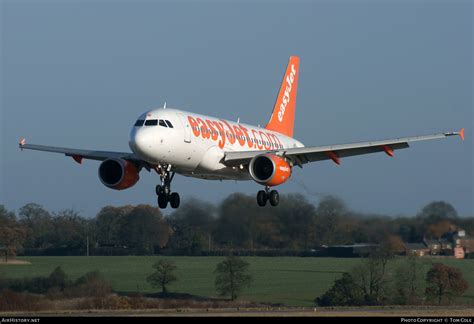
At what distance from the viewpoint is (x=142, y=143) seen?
49.6 meters

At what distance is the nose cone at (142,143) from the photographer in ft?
163

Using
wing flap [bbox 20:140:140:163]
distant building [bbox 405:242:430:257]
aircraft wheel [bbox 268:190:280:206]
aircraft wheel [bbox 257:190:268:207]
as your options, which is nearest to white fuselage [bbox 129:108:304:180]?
aircraft wheel [bbox 257:190:268:207]

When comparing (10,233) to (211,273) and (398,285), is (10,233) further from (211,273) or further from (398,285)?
(398,285)

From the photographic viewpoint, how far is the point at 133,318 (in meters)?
48.8

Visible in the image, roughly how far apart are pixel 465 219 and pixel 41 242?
3418cm

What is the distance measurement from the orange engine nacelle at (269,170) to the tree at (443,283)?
994 inches

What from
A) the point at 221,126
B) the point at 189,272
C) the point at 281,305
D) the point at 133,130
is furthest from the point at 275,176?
the point at 189,272

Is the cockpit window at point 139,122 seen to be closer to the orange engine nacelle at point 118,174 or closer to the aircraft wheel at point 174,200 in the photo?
the orange engine nacelle at point 118,174

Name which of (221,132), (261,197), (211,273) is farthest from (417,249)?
(221,132)

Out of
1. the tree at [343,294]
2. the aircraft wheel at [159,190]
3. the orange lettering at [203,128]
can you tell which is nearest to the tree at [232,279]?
the tree at [343,294]

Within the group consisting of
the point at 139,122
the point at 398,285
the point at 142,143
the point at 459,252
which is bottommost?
the point at 398,285

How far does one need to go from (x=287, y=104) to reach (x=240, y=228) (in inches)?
389

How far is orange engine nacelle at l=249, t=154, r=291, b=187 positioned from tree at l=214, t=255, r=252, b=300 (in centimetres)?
2396

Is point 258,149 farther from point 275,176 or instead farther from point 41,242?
point 41,242
